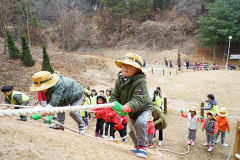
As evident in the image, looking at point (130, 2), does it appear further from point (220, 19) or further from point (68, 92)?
point (68, 92)

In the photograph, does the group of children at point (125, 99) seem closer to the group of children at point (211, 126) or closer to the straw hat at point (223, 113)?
the group of children at point (211, 126)

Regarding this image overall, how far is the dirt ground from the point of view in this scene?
2260mm

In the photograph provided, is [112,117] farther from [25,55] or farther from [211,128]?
[25,55]

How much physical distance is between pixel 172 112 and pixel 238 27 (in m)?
25.1

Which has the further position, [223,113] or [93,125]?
[93,125]

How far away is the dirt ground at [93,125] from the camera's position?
2260 millimetres

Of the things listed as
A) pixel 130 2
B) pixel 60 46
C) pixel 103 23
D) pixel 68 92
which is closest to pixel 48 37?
pixel 60 46

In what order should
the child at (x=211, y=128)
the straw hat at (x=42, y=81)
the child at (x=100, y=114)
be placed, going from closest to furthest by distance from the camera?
the straw hat at (x=42, y=81), the child at (x=100, y=114), the child at (x=211, y=128)

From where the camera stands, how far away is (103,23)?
4044cm

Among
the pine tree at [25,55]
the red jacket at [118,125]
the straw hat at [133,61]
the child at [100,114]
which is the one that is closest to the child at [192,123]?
A: the red jacket at [118,125]

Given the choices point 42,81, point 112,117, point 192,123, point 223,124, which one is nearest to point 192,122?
point 192,123

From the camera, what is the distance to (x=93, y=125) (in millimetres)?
7855

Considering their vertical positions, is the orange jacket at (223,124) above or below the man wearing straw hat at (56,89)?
below

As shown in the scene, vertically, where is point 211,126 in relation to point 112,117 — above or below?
below
